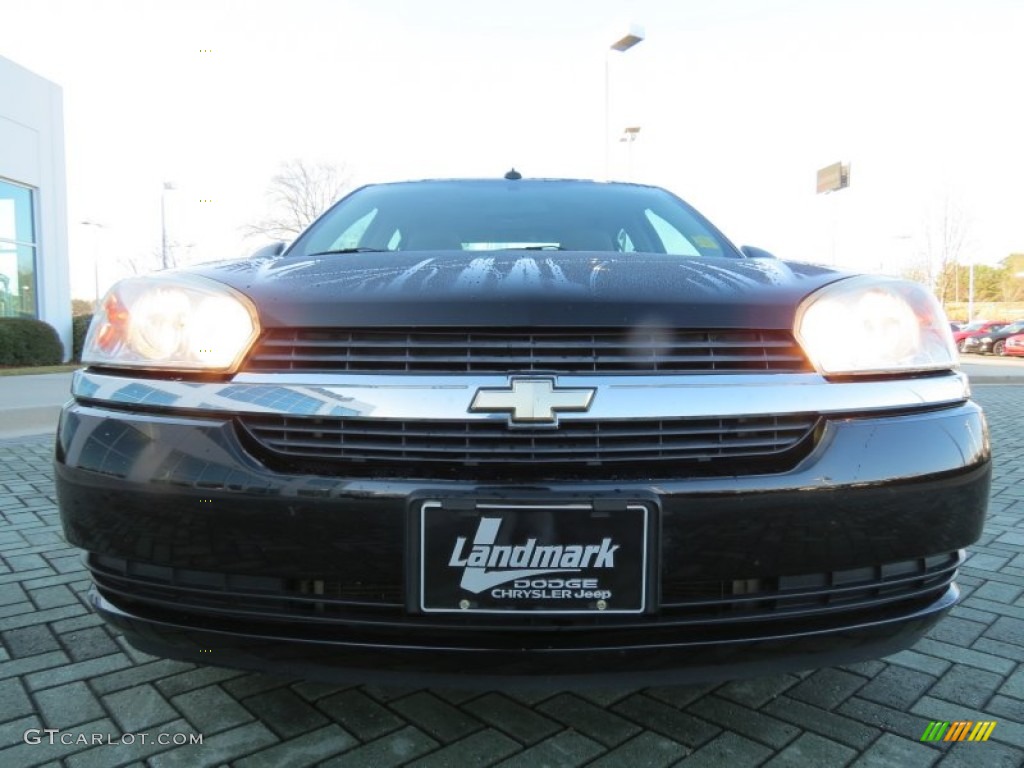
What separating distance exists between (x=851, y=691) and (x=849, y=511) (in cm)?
79

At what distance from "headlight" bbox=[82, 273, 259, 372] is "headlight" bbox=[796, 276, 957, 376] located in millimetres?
1163

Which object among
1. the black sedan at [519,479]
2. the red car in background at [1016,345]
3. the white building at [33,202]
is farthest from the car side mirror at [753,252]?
the red car in background at [1016,345]

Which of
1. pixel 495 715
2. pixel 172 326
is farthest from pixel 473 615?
pixel 172 326

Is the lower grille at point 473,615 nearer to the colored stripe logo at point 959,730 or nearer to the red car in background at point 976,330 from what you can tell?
the colored stripe logo at point 959,730

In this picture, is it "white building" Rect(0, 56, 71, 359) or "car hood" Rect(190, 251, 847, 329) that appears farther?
"white building" Rect(0, 56, 71, 359)

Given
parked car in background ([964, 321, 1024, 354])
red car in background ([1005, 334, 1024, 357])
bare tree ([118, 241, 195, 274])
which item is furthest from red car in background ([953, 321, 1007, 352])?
bare tree ([118, 241, 195, 274])

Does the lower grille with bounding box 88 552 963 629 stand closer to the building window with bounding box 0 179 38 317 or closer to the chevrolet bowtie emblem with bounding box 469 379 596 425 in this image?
the chevrolet bowtie emblem with bounding box 469 379 596 425

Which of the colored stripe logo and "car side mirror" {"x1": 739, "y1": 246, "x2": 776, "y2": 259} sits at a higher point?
"car side mirror" {"x1": 739, "y1": 246, "x2": 776, "y2": 259}

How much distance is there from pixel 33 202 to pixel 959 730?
730 inches

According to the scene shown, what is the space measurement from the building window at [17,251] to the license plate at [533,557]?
17210mm

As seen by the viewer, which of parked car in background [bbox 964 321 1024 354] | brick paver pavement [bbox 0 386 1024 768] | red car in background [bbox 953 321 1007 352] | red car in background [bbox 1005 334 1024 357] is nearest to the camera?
brick paver pavement [bbox 0 386 1024 768]

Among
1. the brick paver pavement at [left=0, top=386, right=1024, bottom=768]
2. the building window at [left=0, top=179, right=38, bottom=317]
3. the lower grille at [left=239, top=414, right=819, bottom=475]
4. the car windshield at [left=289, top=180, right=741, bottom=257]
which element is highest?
the building window at [left=0, top=179, right=38, bottom=317]

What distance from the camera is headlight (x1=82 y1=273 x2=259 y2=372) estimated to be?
149cm

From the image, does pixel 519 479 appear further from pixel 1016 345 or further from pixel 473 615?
pixel 1016 345
